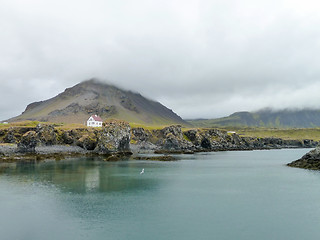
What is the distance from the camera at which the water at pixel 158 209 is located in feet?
79.7

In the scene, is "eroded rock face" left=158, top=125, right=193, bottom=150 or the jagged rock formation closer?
the jagged rock formation

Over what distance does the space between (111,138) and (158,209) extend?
296 ft

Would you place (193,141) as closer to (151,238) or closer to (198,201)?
(198,201)

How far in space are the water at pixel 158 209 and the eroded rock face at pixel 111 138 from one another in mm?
65825

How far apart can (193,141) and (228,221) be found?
146002 millimetres

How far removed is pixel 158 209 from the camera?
32.0 m

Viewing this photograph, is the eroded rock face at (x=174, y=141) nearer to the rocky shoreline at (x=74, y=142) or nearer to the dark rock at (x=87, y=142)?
the rocky shoreline at (x=74, y=142)

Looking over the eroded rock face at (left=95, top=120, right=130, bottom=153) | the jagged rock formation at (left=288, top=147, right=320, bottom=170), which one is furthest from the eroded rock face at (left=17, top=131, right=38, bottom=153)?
the jagged rock formation at (left=288, top=147, right=320, bottom=170)

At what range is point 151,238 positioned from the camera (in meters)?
22.8

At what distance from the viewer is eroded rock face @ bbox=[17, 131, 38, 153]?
108 m

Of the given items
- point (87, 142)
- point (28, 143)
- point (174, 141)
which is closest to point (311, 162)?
point (174, 141)

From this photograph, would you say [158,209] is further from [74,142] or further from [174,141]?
[174,141]

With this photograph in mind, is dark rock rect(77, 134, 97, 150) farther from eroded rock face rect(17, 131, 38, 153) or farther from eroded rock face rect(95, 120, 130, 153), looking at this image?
eroded rock face rect(17, 131, 38, 153)

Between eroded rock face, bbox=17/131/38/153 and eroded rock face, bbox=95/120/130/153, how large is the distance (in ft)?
87.2
